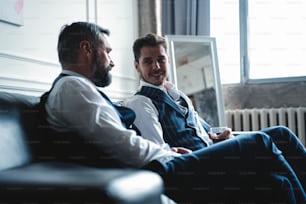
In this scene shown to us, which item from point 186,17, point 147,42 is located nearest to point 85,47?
point 147,42

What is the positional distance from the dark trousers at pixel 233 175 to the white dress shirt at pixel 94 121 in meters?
0.04

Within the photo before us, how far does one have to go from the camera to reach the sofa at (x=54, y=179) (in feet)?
1.77

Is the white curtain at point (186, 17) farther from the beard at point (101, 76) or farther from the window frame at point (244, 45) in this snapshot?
the beard at point (101, 76)

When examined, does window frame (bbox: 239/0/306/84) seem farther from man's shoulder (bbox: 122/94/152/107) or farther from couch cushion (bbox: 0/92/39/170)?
couch cushion (bbox: 0/92/39/170)

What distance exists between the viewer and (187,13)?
90.6 inches

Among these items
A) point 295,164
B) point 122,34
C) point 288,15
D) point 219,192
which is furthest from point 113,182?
point 288,15

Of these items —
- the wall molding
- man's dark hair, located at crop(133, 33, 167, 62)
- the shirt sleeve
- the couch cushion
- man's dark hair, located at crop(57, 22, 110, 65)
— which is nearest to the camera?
the couch cushion

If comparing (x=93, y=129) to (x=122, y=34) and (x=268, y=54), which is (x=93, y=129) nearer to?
(x=122, y=34)

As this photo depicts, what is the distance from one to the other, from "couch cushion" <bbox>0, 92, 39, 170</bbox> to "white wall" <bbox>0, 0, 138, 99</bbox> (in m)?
0.40

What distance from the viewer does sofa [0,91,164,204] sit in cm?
54

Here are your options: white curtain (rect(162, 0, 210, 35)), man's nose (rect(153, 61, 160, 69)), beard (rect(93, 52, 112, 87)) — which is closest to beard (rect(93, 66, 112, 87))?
beard (rect(93, 52, 112, 87))

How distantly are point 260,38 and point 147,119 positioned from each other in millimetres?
1395

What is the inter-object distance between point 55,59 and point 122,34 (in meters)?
0.63

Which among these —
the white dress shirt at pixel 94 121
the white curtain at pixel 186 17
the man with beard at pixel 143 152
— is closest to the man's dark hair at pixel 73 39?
the man with beard at pixel 143 152
